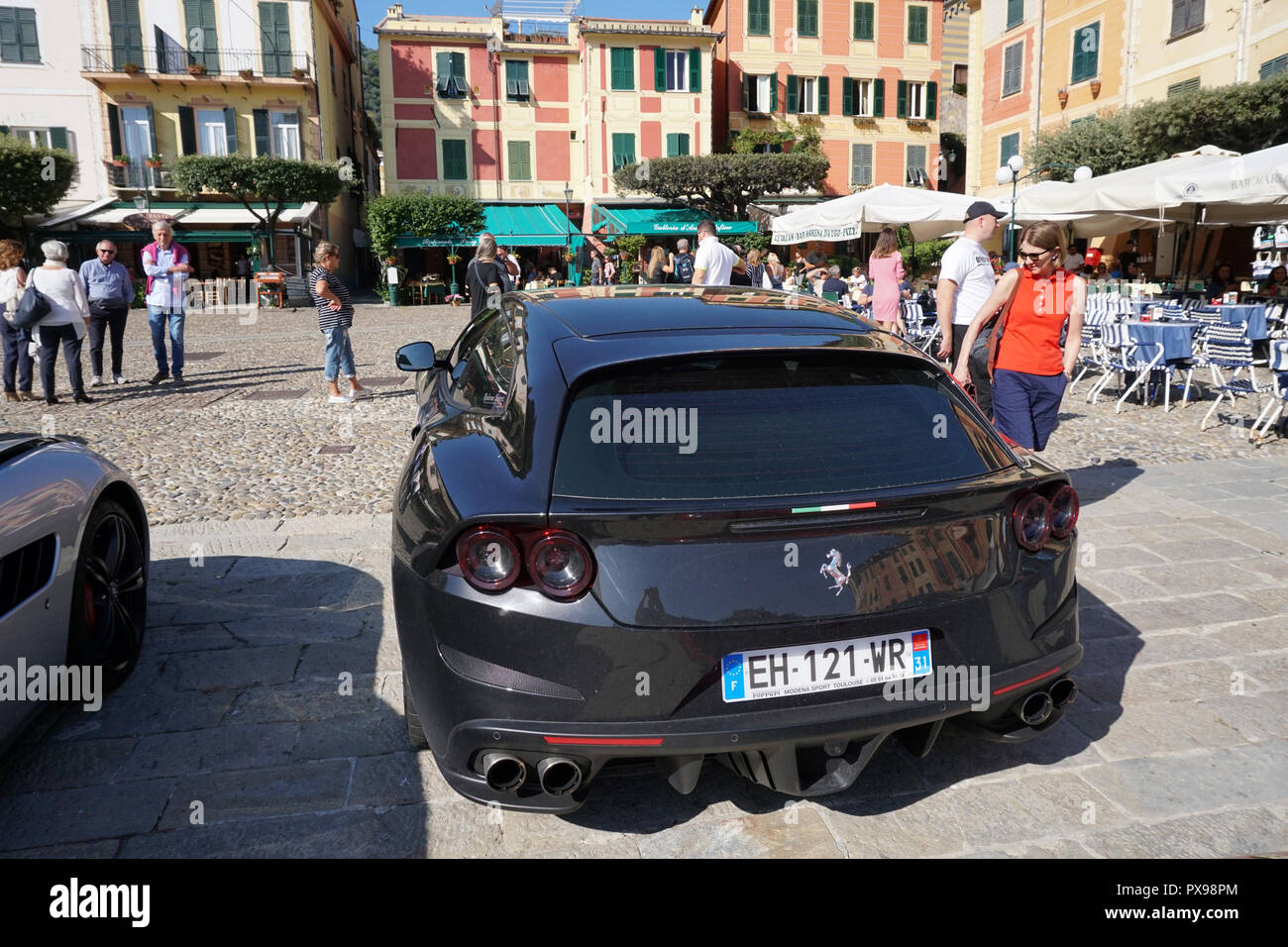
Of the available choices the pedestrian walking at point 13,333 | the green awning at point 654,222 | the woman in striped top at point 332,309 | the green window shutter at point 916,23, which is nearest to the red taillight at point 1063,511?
the woman in striped top at point 332,309

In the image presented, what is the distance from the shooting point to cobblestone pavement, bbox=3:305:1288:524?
6.53 m

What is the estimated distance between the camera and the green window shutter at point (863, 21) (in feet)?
135

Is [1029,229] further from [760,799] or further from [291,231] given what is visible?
[291,231]

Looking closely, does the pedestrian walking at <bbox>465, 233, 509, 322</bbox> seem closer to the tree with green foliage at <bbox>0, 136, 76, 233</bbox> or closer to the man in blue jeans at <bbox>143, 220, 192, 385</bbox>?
the man in blue jeans at <bbox>143, 220, 192, 385</bbox>

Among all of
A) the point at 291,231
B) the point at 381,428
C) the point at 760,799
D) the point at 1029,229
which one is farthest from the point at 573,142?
the point at 760,799

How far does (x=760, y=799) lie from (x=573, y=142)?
4231 centimetres

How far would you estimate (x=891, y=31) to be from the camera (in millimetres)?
41719

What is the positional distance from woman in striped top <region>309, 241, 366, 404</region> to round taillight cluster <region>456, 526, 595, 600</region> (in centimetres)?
729

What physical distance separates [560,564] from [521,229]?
1520 inches

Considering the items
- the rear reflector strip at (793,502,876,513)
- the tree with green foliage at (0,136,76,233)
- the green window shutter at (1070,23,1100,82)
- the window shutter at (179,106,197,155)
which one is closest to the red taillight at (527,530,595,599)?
the rear reflector strip at (793,502,876,513)

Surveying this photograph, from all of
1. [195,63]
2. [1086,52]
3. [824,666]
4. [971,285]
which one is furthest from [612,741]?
[195,63]

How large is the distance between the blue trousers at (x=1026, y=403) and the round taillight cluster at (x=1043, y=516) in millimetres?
2667

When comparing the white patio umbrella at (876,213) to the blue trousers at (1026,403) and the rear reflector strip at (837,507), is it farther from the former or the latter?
the rear reflector strip at (837,507)

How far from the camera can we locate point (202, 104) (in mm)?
35938
